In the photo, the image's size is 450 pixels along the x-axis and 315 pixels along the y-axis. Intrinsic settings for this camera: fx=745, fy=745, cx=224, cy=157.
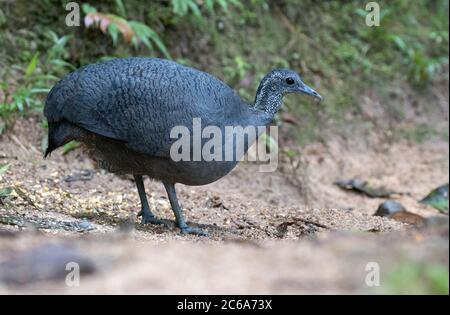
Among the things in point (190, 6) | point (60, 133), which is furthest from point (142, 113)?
point (190, 6)

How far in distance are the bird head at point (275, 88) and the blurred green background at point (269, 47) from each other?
7.99 feet

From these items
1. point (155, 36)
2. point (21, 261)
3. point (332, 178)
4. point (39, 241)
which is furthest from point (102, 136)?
point (332, 178)

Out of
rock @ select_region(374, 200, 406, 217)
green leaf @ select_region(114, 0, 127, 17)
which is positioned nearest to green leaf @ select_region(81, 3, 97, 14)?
green leaf @ select_region(114, 0, 127, 17)

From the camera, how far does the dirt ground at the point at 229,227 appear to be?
331 cm

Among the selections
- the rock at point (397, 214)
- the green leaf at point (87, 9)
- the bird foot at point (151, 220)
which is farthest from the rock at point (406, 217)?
the green leaf at point (87, 9)

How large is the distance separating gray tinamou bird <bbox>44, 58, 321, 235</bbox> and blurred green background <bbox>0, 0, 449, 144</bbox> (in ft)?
7.20

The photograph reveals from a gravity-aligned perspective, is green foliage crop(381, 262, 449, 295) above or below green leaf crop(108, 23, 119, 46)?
below

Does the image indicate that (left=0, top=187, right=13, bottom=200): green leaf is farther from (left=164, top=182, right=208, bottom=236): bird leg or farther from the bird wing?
(left=164, top=182, right=208, bottom=236): bird leg

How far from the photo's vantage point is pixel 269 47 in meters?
10.6

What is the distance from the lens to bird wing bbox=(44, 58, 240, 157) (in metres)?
5.64

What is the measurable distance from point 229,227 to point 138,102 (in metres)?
1.51

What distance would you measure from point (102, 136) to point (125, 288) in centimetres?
273

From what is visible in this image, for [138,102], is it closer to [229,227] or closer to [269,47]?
[229,227]
